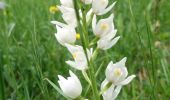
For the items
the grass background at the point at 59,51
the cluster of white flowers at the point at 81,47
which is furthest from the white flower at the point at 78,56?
the grass background at the point at 59,51

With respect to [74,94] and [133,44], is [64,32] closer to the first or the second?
[74,94]

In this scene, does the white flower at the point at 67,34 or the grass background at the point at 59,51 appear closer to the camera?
the white flower at the point at 67,34

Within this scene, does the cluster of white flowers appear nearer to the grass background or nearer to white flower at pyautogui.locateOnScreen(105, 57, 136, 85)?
white flower at pyautogui.locateOnScreen(105, 57, 136, 85)

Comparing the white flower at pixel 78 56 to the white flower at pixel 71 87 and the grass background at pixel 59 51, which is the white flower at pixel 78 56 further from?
the grass background at pixel 59 51

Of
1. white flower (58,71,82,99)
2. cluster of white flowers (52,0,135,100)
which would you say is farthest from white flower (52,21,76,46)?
white flower (58,71,82,99)

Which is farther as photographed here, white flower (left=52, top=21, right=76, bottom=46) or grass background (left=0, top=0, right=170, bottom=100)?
grass background (left=0, top=0, right=170, bottom=100)

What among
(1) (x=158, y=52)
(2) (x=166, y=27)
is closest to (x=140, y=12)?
(2) (x=166, y=27)

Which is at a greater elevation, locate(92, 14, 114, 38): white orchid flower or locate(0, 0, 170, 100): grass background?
locate(92, 14, 114, 38): white orchid flower

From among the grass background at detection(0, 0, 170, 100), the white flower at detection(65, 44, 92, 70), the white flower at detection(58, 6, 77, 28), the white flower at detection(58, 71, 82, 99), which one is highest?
the white flower at detection(58, 6, 77, 28)

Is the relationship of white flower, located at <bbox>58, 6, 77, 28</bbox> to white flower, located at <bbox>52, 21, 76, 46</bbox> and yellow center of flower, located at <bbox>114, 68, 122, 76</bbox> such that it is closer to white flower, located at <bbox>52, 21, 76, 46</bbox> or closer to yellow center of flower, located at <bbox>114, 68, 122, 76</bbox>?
white flower, located at <bbox>52, 21, 76, 46</bbox>
